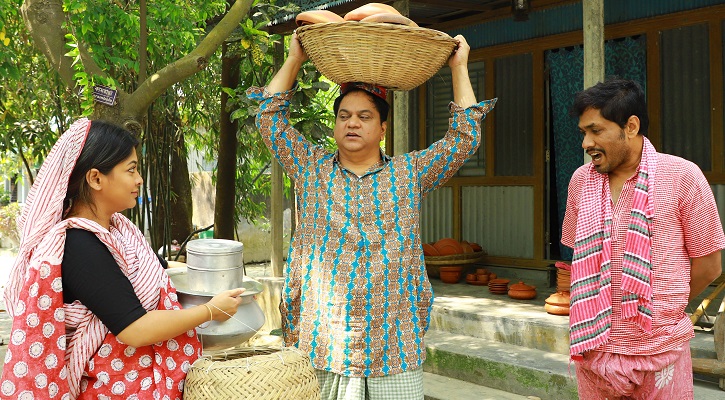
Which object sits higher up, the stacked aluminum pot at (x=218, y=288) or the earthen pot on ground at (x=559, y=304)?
the stacked aluminum pot at (x=218, y=288)

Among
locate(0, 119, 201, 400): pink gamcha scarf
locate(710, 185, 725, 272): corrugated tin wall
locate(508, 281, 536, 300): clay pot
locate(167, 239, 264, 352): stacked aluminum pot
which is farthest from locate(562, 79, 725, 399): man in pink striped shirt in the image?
locate(710, 185, 725, 272): corrugated tin wall

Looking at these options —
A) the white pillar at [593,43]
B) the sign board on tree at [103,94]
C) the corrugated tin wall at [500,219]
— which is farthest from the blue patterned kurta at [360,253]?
the corrugated tin wall at [500,219]

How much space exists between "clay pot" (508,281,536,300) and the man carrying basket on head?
3.85 metres

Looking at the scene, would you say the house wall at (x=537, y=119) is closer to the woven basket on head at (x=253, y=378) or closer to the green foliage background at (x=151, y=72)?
the green foliage background at (x=151, y=72)

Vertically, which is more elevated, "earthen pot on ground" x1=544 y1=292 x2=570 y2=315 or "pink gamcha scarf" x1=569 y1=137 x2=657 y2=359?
"pink gamcha scarf" x1=569 y1=137 x2=657 y2=359

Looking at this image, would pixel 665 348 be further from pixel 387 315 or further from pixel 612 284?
pixel 387 315

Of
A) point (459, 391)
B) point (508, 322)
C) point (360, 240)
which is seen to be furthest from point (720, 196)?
point (360, 240)

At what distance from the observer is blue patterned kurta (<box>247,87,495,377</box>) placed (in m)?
2.63

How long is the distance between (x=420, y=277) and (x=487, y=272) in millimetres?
4902

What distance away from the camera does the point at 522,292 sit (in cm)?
646

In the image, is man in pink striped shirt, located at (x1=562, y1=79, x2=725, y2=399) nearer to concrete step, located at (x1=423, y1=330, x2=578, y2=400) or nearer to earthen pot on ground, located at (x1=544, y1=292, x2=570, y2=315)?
concrete step, located at (x1=423, y1=330, x2=578, y2=400)

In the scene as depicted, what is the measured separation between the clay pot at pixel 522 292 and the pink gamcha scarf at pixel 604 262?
13.0ft

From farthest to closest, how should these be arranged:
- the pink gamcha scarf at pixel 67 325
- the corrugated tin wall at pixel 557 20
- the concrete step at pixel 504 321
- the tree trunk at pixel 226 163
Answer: the tree trunk at pixel 226 163 < the corrugated tin wall at pixel 557 20 < the concrete step at pixel 504 321 < the pink gamcha scarf at pixel 67 325

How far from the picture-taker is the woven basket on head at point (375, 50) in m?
2.57
